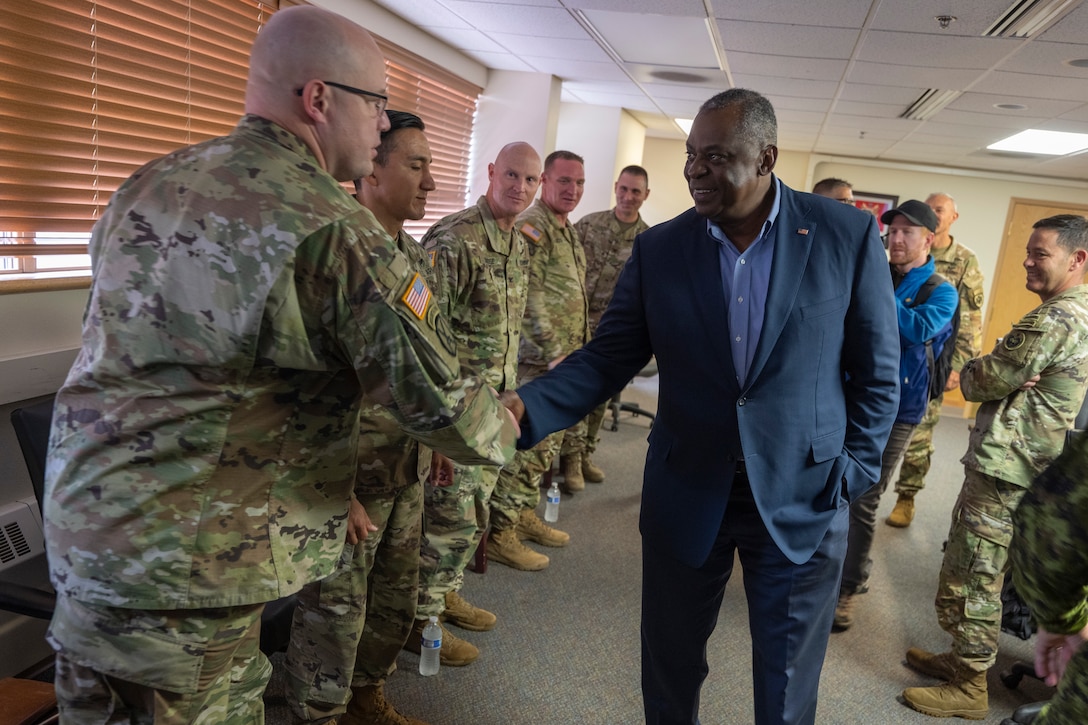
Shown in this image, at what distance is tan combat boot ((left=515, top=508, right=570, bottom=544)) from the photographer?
11.9 ft

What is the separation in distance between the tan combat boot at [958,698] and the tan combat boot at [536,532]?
165 cm

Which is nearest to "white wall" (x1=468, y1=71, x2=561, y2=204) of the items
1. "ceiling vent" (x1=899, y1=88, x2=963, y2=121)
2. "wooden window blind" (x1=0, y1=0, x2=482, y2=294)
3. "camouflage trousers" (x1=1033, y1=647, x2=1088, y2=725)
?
"ceiling vent" (x1=899, y1=88, x2=963, y2=121)

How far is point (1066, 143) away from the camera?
590 cm

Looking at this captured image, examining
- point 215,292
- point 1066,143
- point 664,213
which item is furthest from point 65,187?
point 664,213

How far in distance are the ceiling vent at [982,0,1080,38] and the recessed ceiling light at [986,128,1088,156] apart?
111 inches

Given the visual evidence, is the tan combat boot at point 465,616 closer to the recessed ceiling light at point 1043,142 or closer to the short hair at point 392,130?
the short hair at point 392,130

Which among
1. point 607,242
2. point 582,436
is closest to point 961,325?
point 607,242

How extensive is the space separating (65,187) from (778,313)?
2.25m

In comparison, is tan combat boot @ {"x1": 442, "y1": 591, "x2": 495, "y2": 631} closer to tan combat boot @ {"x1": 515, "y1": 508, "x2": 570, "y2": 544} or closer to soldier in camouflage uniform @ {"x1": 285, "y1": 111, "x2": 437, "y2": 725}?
soldier in camouflage uniform @ {"x1": 285, "y1": 111, "x2": 437, "y2": 725}

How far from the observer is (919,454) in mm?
4355

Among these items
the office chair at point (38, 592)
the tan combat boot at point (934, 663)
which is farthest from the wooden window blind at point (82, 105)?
the tan combat boot at point (934, 663)

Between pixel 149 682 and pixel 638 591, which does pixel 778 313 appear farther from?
pixel 638 591

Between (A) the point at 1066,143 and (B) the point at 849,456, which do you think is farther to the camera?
(A) the point at 1066,143

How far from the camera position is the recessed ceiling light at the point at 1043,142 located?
5586mm
